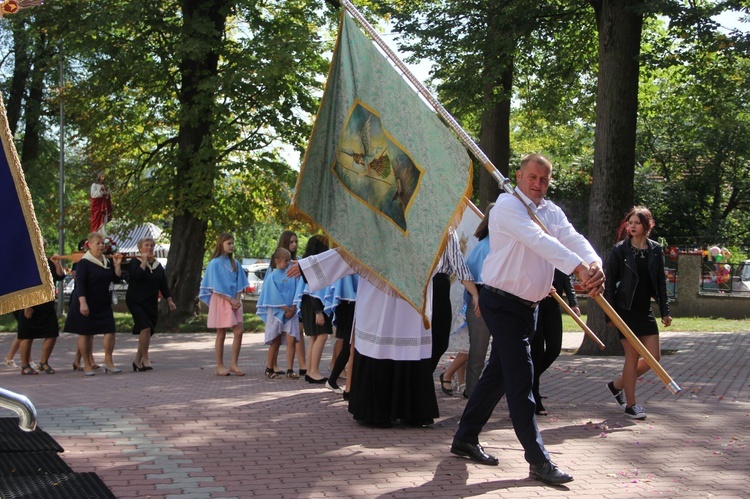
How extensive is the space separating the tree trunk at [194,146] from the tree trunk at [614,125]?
9.44 metres

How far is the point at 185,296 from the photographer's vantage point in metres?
23.0

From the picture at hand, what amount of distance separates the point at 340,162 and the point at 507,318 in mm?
1949

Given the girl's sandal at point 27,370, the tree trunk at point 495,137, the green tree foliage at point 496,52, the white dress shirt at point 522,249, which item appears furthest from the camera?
the tree trunk at point 495,137

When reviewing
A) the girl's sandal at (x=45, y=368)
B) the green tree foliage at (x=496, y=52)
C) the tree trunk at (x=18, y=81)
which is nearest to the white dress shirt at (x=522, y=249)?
the girl's sandal at (x=45, y=368)

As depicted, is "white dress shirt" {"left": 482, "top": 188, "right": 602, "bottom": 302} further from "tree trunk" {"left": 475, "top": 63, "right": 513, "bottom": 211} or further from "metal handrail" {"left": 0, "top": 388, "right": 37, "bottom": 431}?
"tree trunk" {"left": 475, "top": 63, "right": 513, "bottom": 211}

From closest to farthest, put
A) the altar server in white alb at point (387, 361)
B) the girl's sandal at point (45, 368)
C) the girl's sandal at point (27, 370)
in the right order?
the altar server in white alb at point (387, 361)
the girl's sandal at point (27, 370)
the girl's sandal at point (45, 368)

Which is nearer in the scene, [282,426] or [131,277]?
[282,426]

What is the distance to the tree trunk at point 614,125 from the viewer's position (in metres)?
15.0

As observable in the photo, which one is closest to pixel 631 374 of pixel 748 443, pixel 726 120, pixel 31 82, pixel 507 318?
pixel 748 443

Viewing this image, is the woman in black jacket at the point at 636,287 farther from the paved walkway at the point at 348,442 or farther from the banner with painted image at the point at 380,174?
the banner with painted image at the point at 380,174

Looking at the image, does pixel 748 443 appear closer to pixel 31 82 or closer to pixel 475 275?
pixel 475 275

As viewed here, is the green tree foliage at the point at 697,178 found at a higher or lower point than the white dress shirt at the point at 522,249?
higher

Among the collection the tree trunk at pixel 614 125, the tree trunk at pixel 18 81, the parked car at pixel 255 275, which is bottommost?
the parked car at pixel 255 275

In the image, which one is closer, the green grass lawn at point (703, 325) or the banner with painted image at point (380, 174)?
the banner with painted image at point (380, 174)
